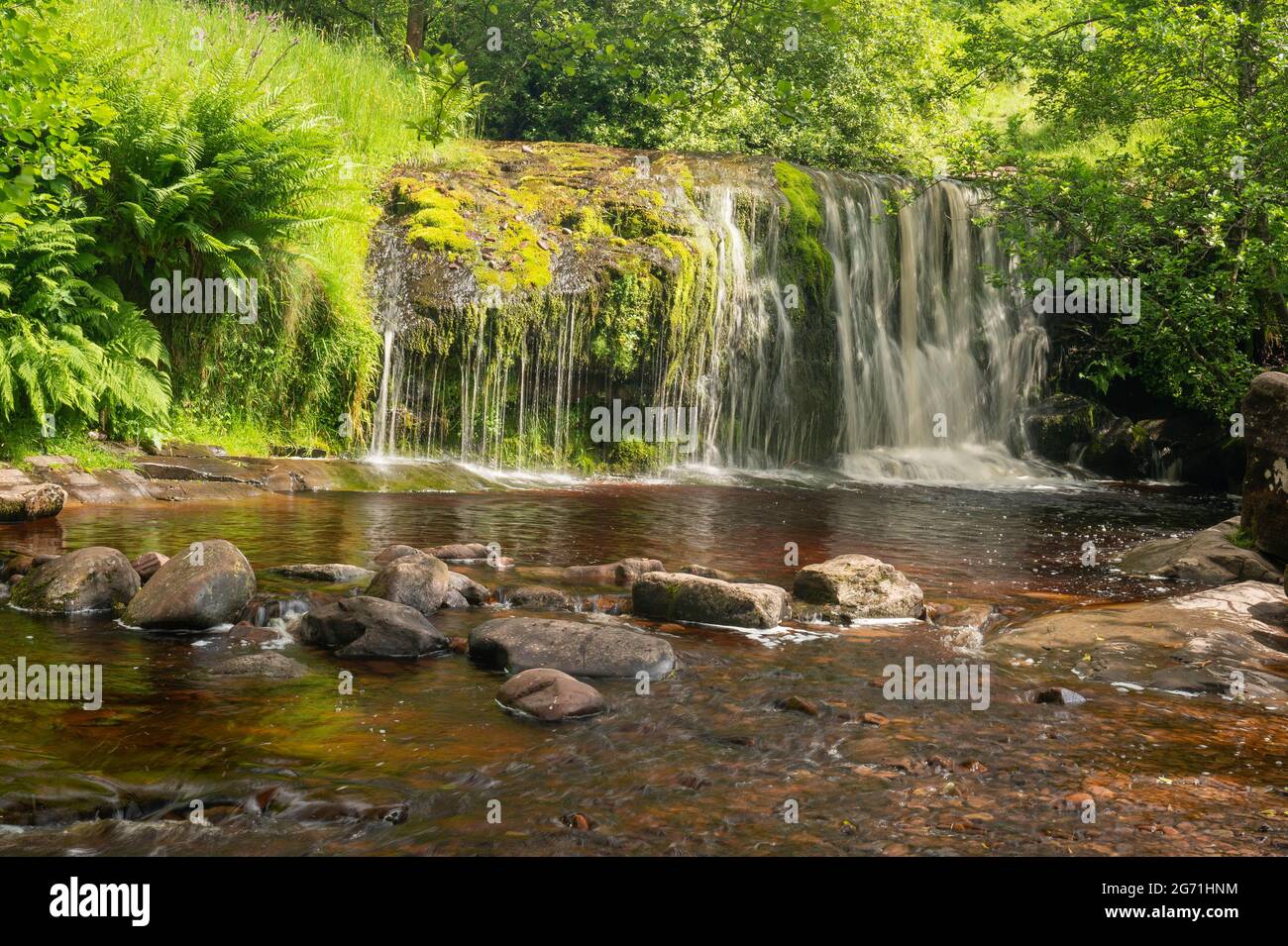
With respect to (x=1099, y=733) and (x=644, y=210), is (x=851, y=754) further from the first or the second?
(x=644, y=210)

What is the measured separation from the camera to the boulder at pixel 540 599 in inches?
278

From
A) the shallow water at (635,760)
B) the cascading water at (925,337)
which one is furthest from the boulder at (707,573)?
the cascading water at (925,337)

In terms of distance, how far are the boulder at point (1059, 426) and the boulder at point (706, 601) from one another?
13423 millimetres

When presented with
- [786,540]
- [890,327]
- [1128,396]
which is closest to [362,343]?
[786,540]

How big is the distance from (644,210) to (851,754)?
522 inches

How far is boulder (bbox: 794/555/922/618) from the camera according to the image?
7.13 meters

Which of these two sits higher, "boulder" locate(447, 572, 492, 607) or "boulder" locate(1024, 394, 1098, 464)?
"boulder" locate(1024, 394, 1098, 464)

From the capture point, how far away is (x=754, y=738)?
467cm

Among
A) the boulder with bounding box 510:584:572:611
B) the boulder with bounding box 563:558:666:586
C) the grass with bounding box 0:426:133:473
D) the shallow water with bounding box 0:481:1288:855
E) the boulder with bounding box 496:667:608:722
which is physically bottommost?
the shallow water with bounding box 0:481:1288:855

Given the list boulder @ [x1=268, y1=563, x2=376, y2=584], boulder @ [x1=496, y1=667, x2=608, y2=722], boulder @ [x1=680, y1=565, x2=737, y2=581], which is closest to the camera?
boulder @ [x1=496, y1=667, x2=608, y2=722]

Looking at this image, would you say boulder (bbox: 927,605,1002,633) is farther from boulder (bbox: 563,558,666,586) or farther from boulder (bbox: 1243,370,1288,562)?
boulder (bbox: 1243,370,1288,562)

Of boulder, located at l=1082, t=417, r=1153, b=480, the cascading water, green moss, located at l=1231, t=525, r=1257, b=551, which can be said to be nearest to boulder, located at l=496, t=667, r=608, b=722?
green moss, located at l=1231, t=525, r=1257, b=551

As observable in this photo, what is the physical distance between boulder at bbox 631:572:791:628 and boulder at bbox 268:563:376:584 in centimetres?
200

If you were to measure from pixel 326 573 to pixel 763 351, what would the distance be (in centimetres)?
1093
